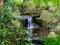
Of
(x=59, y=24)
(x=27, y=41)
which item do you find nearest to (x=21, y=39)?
(x=27, y=41)

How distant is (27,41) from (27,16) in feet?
16.6

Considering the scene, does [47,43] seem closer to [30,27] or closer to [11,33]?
[11,33]

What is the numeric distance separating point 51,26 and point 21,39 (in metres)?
4.29

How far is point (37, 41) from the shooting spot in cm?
985

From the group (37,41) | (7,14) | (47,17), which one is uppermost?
(7,14)

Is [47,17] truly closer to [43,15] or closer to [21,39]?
[43,15]

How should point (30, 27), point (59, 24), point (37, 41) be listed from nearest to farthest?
1. point (37, 41)
2. point (59, 24)
3. point (30, 27)

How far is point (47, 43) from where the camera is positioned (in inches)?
320

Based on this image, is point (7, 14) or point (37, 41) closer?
point (7, 14)

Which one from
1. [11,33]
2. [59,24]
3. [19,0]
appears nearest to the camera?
[11,33]

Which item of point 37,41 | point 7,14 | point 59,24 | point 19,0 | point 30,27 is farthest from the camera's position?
point 19,0

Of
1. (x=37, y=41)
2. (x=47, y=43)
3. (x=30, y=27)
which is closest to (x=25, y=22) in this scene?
(x=30, y=27)

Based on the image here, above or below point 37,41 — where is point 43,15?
above

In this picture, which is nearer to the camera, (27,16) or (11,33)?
(11,33)
